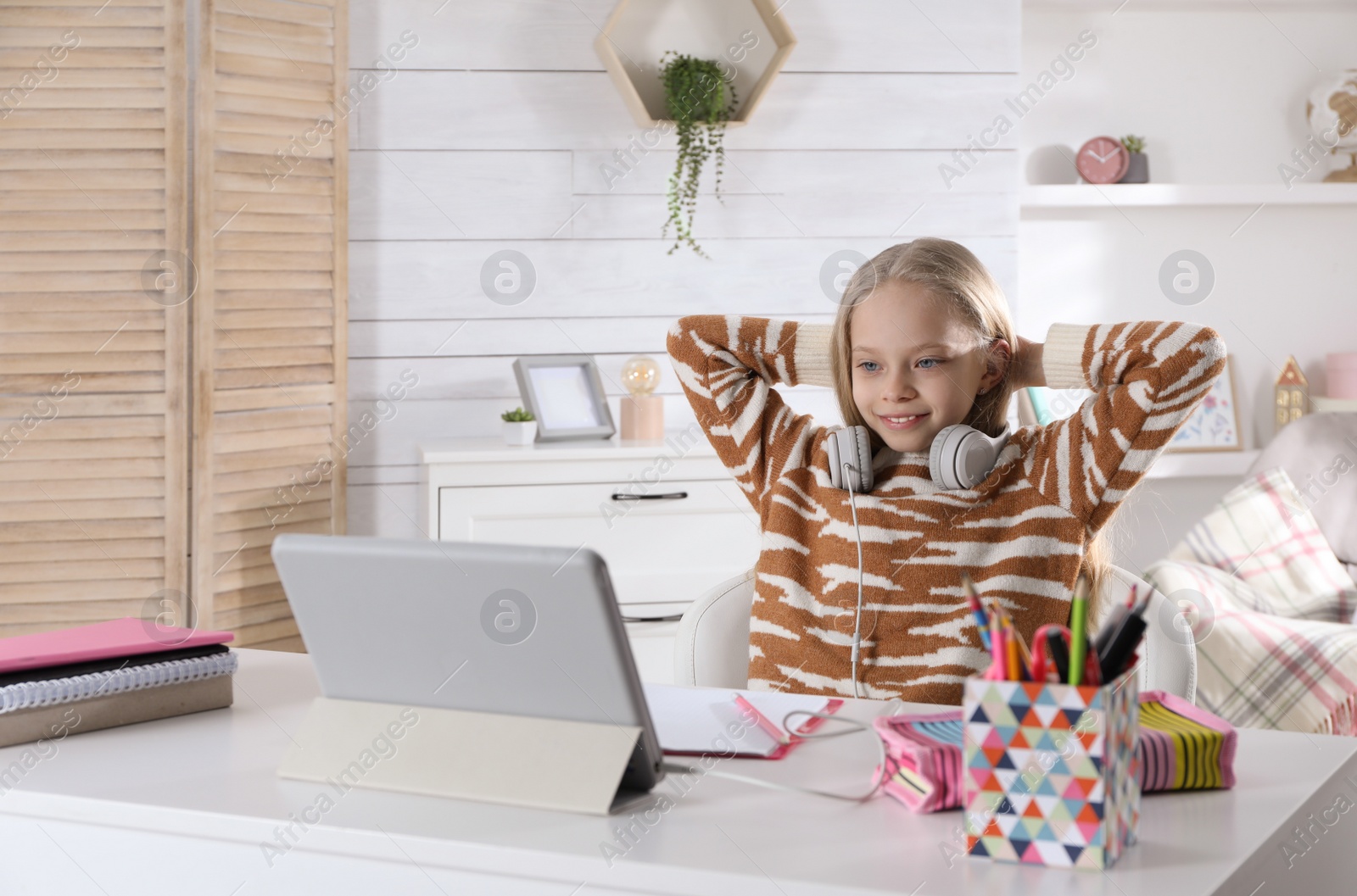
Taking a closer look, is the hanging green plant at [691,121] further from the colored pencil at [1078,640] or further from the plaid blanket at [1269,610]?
the colored pencil at [1078,640]

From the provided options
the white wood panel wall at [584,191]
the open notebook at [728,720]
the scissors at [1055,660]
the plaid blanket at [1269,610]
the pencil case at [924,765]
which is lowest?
the plaid blanket at [1269,610]

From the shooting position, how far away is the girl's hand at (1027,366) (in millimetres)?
1494

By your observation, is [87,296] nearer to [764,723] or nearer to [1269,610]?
[764,723]

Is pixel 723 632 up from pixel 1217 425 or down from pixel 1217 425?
down

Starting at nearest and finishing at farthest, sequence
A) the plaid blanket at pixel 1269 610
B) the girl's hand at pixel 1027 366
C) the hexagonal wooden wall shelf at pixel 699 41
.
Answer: the girl's hand at pixel 1027 366 < the plaid blanket at pixel 1269 610 < the hexagonal wooden wall shelf at pixel 699 41

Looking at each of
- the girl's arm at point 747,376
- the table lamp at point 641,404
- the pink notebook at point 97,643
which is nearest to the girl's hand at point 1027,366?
the girl's arm at point 747,376

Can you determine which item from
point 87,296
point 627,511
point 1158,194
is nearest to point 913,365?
point 627,511

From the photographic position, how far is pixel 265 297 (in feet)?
9.16

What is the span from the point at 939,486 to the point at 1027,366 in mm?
224

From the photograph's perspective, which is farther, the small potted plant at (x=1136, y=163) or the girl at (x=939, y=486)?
the small potted plant at (x=1136, y=163)

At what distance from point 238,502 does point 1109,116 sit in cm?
261

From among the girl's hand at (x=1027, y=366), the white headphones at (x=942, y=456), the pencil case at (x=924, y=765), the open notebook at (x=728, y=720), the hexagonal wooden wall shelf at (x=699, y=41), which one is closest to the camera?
the pencil case at (x=924, y=765)

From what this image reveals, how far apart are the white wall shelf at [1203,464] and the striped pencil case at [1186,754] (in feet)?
8.76

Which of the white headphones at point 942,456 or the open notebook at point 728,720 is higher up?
the white headphones at point 942,456
